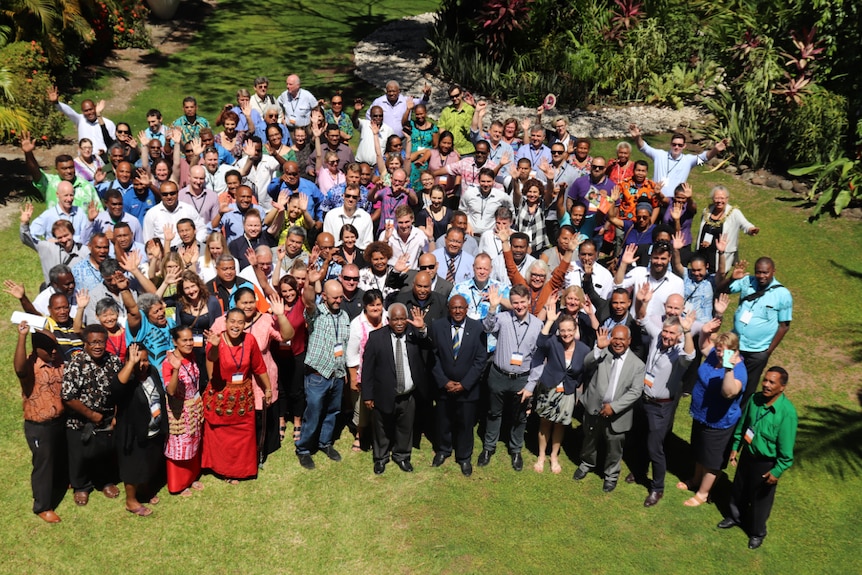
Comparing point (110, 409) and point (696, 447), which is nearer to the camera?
point (110, 409)

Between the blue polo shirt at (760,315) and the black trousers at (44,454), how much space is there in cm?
719

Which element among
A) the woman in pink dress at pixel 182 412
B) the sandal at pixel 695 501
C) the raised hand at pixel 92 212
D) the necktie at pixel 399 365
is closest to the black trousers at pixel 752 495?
the sandal at pixel 695 501

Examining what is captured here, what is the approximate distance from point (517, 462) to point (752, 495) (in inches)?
94.7

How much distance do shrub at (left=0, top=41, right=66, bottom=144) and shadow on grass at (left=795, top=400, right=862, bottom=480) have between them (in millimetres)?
13373

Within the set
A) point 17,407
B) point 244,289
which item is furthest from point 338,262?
point 17,407

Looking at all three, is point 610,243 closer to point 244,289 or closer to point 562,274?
point 562,274

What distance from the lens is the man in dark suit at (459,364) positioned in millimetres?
8352

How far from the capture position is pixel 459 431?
8.84 metres

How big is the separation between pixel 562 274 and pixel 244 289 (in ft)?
11.4

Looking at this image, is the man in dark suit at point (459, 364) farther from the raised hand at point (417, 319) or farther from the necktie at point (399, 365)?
the necktie at point (399, 365)

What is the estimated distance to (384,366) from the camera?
8352mm

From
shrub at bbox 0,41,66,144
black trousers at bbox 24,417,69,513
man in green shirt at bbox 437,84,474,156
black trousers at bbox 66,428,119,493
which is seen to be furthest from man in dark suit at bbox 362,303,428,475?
shrub at bbox 0,41,66,144

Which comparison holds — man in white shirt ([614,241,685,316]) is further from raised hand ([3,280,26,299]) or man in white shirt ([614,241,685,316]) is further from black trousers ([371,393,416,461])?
raised hand ([3,280,26,299])

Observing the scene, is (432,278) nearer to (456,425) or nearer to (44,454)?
(456,425)
